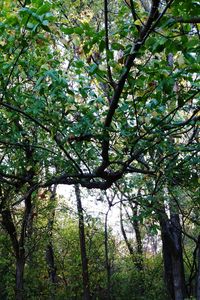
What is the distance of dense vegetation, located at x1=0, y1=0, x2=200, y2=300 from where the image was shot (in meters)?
2.04

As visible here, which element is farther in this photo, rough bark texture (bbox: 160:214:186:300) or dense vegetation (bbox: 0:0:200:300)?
rough bark texture (bbox: 160:214:186:300)

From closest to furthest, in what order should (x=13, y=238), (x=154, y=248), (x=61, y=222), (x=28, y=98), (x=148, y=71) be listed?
(x=148, y=71) → (x=28, y=98) → (x=13, y=238) → (x=61, y=222) → (x=154, y=248)

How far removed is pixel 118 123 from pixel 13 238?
22.3 feet

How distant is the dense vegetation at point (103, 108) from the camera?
2.04m

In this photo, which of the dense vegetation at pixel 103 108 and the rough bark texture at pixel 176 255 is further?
the rough bark texture at pixel 176 255

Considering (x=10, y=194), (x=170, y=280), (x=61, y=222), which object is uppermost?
(x=61, y=222)

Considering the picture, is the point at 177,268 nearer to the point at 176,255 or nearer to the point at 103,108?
the point at 176,255

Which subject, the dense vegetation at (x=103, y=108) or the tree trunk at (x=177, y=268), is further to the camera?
the tree trunk at (x=177, y=268)

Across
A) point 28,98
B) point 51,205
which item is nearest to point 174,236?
point 51,205

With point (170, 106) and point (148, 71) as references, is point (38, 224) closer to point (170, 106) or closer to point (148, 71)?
point (170, 106)

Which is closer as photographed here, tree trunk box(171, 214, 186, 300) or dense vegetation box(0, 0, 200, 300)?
dense vegetation box(0, 0, 200, 300)

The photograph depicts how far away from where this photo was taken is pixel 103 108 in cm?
373

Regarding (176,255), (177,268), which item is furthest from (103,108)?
(177,268)

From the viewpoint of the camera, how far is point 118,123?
3.47 meters
